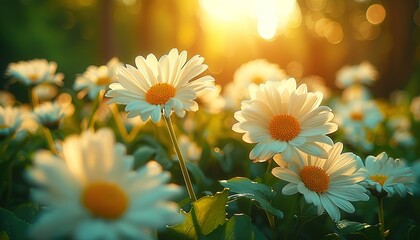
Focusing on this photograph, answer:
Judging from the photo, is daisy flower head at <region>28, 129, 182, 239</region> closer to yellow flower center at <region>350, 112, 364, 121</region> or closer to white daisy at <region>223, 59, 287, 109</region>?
white daisy at <region>223, 59, 287, 109</region>

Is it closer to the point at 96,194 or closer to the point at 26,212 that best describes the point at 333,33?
the point at 26,212

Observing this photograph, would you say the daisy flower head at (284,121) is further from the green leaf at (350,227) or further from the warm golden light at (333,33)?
the warm golden light at (333,33)

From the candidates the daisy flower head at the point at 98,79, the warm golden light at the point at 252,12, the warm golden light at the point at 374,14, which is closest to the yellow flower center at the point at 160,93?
the daisy flower head at the point at 98,79

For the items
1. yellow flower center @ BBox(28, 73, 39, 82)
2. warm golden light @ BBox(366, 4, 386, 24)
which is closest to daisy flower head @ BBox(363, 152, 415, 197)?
yellow flower center @ BBox(28, 73, 39, 82)

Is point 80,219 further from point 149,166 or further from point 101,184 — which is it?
point 149,166

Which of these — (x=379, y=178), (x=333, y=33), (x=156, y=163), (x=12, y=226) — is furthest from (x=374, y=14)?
(x=156, y=163)

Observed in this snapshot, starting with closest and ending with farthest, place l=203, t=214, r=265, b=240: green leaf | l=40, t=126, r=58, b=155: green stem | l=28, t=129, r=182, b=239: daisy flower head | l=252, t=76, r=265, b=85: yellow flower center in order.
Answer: l=28, t=129, r=182, b=239: daisy flower head → l=203, t=214, r=265, b=240: green leaf → l=40, t=126, r=58, b=155: green stem → l=252, t=76, r=265, b=85: yellow flower center
